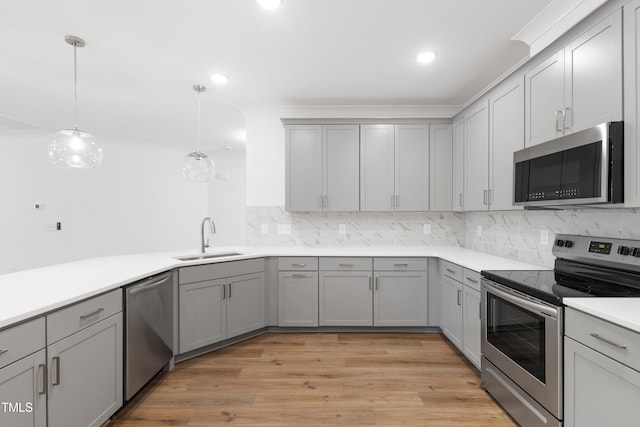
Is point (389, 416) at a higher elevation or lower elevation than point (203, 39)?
lower

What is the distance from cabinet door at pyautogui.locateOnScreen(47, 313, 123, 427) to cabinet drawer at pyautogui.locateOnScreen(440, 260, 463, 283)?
105 inches

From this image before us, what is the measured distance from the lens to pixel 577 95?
1771mm

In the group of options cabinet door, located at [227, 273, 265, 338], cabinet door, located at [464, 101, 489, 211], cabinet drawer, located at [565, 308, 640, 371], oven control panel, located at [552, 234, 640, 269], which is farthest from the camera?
cabinet door, located at [227, 273, 265, 338]

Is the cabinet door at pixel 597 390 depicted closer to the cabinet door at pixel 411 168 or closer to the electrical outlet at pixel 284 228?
the cabinet door at pixel 411 168

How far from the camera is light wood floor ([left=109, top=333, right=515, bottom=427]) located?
1938mm

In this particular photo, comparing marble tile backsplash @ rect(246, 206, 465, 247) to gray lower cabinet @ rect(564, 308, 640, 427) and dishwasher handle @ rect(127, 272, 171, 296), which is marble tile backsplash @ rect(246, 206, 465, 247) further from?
gray lower cabinet @ rect(564, 308, 640, 427)

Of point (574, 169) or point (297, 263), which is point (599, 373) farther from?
Answer: point (297, 263)

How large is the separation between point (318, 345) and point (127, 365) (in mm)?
1652

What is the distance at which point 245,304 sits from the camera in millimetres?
3061

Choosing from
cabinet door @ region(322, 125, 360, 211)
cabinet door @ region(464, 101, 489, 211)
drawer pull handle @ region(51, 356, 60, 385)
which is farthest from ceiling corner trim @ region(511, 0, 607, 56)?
drawer pull handle @ region(51, 356, 60, 385)

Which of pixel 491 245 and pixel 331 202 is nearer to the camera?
pixel 491 245

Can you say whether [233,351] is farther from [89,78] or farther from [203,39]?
[89,78]

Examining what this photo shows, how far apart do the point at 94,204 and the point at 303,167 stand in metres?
4.35

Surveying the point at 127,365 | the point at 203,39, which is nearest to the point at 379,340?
the point at 127,365
